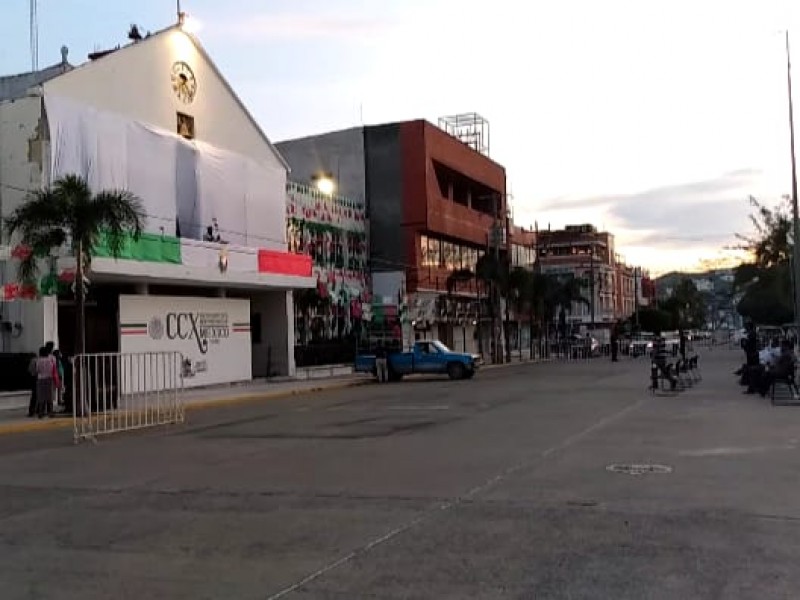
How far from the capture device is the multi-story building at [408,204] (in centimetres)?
5512

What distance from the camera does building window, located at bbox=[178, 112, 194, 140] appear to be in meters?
36.7

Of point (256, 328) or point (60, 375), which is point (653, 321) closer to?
point (256, 328)

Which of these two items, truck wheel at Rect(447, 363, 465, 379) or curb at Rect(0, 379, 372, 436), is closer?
curb at Rect(0, 379, 372, 436)

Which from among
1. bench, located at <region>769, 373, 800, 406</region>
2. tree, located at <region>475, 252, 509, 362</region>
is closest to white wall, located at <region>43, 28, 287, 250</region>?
tree, located at <region>475, 252, 509, 362</region>

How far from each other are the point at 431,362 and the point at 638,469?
28311 millimetres

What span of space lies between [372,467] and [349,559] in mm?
5285

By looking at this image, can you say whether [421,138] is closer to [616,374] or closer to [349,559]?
[616,374]

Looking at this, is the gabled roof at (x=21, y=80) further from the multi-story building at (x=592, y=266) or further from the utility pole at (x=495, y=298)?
the multi-story building at (x=592, y=266)

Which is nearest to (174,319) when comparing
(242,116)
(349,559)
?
(242,116)

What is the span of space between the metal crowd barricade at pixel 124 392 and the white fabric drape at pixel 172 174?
35.1ft

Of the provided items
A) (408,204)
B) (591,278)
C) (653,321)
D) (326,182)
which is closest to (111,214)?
(408,204)

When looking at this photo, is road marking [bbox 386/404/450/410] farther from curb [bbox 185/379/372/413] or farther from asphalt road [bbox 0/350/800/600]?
curb [bbox 185/379/372/413]

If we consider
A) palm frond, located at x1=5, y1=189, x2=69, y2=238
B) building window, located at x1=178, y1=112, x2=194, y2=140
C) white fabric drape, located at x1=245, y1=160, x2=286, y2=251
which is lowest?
palm frond, located at x1=5, y1=189, x2=69, y2=238

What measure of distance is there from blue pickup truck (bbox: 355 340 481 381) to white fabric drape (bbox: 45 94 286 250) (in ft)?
24.4
